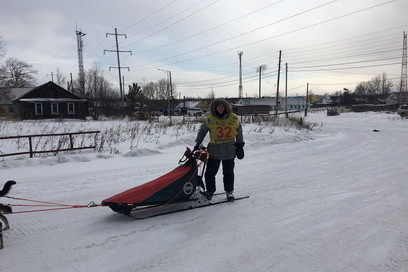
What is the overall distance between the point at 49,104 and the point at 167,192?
40222 mm

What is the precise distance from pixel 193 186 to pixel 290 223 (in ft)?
5.07

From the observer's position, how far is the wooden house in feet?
125

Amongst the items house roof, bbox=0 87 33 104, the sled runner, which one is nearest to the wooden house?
house roof, bbox=0 87 33 104

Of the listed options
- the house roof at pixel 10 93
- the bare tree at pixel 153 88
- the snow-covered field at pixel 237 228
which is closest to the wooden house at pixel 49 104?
the house roof at pixel 10 93

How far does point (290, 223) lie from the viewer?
13.2 ft

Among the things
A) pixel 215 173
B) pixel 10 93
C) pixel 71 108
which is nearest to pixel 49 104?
pixel 71 108

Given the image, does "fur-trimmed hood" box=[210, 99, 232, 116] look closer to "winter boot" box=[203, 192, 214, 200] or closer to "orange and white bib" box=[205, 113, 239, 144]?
"orange and white bib" box=[205, 113, 239, 144]

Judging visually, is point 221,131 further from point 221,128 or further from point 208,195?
point 208,195

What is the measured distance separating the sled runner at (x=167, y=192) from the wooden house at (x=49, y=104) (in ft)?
123

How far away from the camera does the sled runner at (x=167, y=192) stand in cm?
407

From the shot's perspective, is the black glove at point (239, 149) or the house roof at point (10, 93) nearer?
the black glove at point (239, 149)

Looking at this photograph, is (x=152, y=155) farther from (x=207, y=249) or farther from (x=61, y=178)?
(x=207, y=249)

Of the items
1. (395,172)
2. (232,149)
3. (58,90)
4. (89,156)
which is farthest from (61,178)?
(58,90)

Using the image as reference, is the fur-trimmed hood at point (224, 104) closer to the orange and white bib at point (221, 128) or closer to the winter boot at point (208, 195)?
the orange and white bib at point (221, 128)
